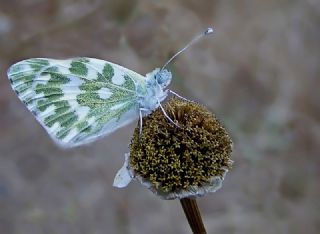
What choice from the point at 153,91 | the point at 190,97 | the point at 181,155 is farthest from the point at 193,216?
the point at 190,97

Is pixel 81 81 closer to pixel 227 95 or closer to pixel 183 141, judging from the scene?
pixel 183 141

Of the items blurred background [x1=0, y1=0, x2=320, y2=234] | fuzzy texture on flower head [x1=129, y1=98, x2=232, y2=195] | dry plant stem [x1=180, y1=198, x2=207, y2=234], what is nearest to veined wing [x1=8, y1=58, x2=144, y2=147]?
fuzzy texture on flower head [x1=129, y1=98, x2=232, y2=195]

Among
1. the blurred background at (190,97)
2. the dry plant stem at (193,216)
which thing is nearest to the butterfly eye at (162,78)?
the dry plant stem at (193,216)

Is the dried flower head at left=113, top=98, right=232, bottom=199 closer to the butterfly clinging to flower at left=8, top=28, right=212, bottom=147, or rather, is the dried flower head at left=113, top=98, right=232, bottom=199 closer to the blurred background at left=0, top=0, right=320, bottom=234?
the butterfly clinging to flower at left=8, top=28, right=212, bottom=147

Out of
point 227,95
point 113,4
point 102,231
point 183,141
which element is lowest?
point 183,141

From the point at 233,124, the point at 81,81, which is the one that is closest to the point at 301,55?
the point at 233,124

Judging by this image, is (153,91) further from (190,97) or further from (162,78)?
(190,97)
